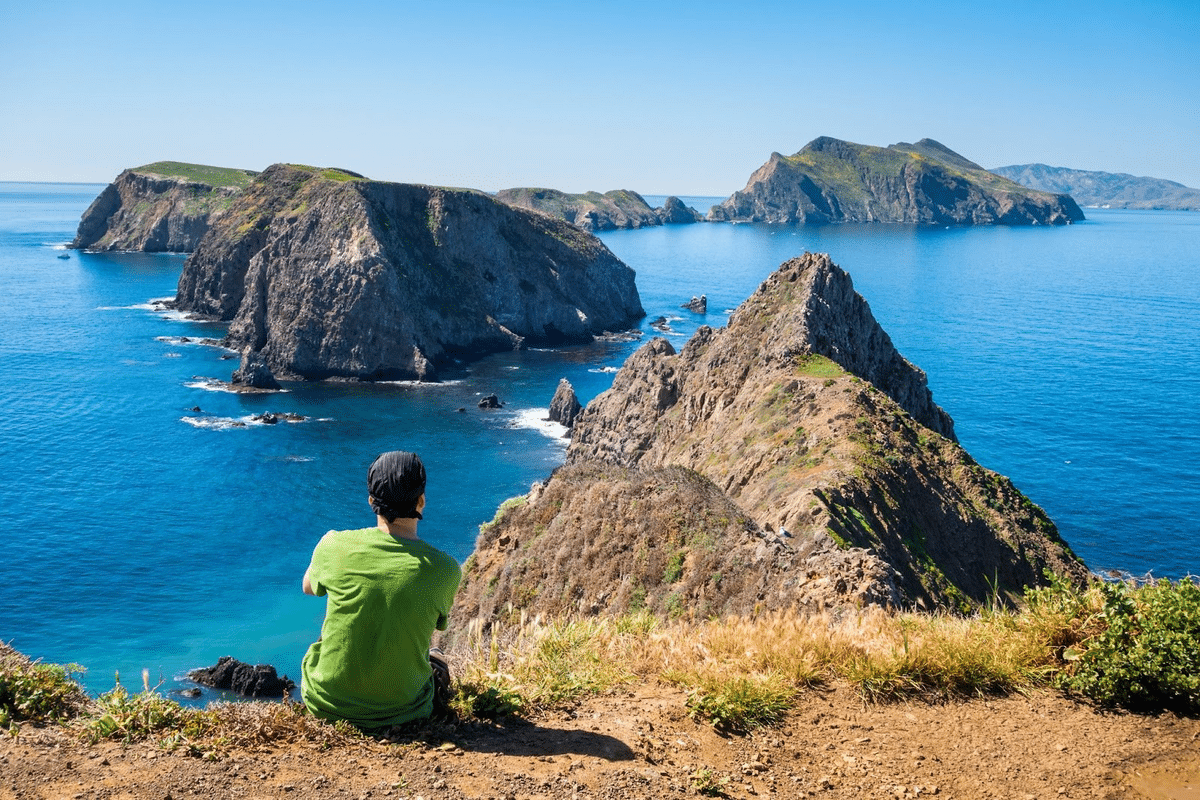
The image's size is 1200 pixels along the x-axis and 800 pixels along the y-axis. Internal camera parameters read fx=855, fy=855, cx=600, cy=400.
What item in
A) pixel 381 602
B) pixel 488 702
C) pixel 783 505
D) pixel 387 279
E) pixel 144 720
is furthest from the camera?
pixel 387 279

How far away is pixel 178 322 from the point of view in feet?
462

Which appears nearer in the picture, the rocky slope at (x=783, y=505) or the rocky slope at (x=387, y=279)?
the rocky slope at (x=783, y=505)

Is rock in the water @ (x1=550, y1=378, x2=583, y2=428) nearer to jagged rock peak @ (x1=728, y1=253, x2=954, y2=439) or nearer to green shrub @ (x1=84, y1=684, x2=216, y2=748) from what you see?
jagged rock peak @ (x1=728, y1=253, x2=954, y2=439)

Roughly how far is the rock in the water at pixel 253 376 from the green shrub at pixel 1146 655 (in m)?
105

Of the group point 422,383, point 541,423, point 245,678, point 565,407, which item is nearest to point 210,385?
point 422,383

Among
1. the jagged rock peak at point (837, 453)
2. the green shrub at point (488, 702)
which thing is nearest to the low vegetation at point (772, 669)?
the green shrub at point (488, 702)

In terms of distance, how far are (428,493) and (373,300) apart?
52.6 meters

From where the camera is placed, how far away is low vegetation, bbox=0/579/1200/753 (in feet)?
27.1

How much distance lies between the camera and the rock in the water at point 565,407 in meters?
90.4

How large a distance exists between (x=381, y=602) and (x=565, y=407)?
274 ft

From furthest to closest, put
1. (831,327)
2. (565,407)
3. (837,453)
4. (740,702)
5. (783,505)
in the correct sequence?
(565,407), (831,327), (837,453), (783,505), (740,702)

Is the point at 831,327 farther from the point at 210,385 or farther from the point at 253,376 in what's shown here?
the point at 210,385

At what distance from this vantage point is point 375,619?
305 inches

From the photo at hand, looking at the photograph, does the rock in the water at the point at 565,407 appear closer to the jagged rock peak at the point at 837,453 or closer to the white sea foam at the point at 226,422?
the white sea foam at the point at 226,422
